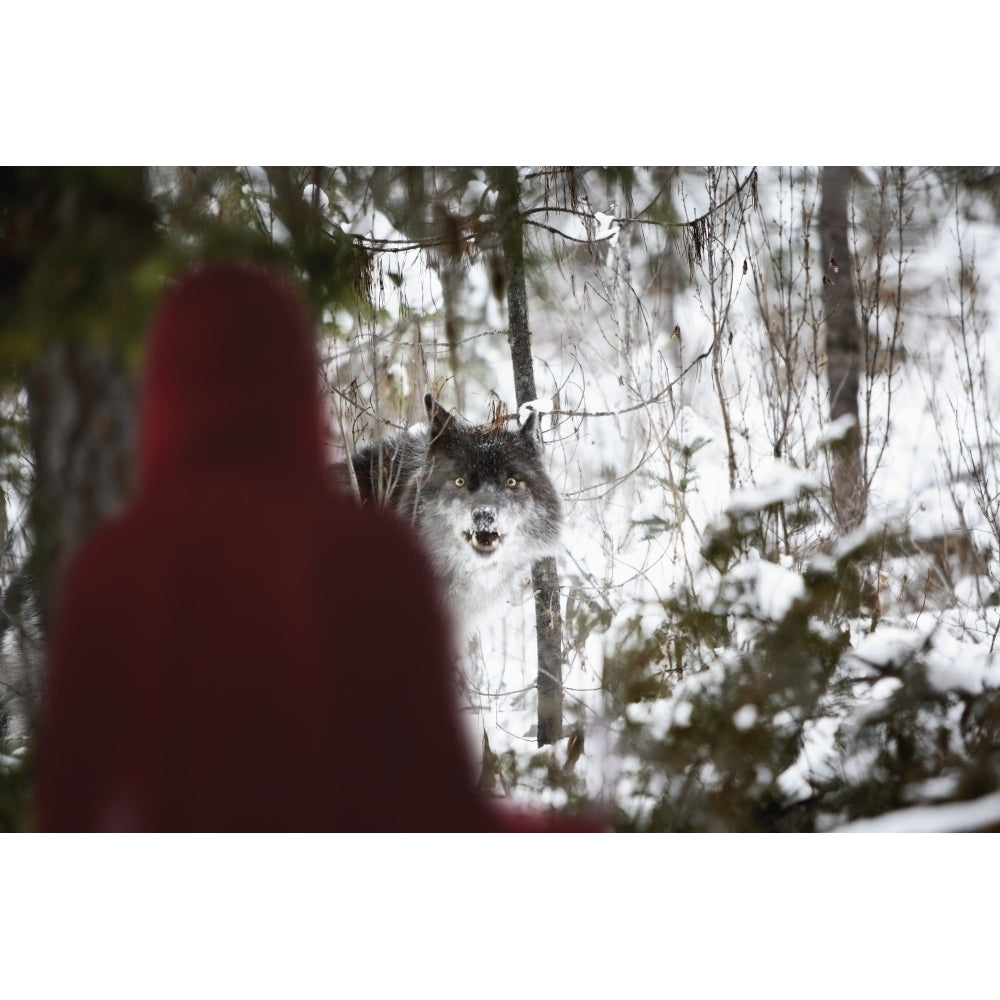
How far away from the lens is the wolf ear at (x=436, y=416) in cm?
262

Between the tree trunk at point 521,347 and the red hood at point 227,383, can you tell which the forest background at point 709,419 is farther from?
the red hood at point 227,383

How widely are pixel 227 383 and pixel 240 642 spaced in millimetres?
622

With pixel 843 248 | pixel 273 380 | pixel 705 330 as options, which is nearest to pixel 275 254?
pixel 273 380

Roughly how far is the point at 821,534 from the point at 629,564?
0.56 meters

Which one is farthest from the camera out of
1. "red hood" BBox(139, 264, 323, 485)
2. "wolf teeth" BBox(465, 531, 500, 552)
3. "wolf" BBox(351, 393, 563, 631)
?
"wolf teeth" BBox(465, 531, 500, 552)

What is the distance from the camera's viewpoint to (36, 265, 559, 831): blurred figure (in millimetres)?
2211

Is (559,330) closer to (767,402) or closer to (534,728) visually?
(767,402)

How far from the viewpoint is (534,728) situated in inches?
101

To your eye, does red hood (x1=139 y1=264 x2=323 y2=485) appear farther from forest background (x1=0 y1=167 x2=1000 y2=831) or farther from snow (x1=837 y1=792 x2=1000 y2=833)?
snow (x1=837 y1=792 x2=1000 y2=833)

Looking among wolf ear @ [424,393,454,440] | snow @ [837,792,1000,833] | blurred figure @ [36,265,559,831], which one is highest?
wolf ear @ [424,393,454,440]

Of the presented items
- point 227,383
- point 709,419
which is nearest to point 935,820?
point 709,419

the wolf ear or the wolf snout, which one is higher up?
the wolf ear

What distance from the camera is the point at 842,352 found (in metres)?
2.67

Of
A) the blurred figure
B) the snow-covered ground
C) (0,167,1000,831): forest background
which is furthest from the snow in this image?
the blurred figure
